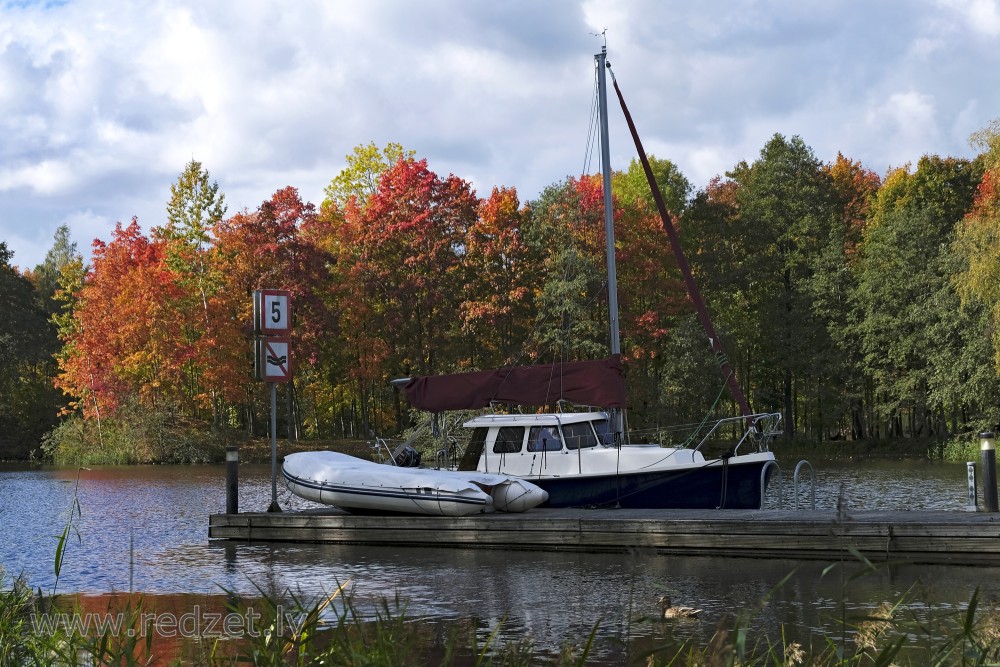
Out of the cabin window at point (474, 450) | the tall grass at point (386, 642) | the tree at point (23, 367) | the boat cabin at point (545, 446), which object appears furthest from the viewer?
the tree at point (23, 367)

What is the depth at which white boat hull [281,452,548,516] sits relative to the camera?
1823 centimetres

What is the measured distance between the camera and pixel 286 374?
1955 cm

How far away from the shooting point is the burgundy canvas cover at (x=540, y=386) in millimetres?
20812

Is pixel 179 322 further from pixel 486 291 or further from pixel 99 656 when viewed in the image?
pixel 99 656

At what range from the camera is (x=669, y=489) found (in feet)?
64.3

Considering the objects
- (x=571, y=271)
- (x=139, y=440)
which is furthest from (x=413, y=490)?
(x=139, y=440)

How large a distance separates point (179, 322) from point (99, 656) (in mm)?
A: 47983

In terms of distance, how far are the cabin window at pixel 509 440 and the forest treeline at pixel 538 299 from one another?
23.0 m

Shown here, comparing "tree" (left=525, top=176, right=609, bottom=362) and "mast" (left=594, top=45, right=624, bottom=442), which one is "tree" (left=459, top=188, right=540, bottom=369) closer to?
"tree" (left=525, top=176, right=609, bottom=362)

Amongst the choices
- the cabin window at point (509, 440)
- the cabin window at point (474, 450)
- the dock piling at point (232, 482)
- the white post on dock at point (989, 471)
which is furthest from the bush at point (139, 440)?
the white post on dock at point (989, 471)

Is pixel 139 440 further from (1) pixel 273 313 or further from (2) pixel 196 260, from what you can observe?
(1) pixel 273 313

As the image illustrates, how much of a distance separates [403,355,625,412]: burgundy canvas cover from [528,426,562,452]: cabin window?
537mm

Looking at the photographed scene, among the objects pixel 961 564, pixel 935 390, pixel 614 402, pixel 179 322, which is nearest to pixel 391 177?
pixel 179 322

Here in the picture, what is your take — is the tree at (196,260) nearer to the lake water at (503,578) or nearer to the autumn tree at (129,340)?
the autumn tree at (129,340)
